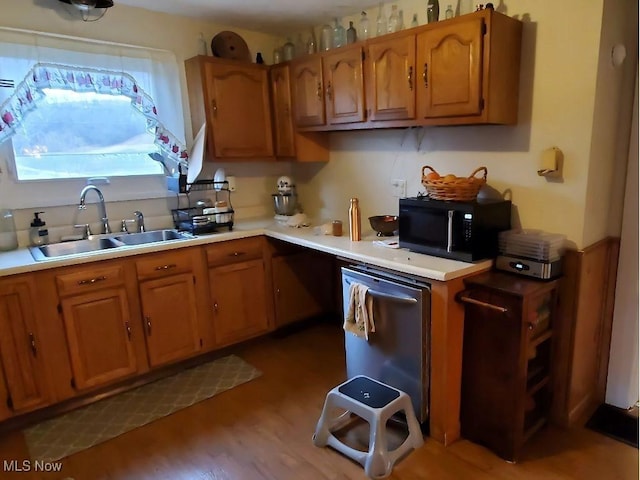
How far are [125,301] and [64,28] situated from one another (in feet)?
5.54

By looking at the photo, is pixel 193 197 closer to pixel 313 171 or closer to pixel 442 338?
pixel 313 171

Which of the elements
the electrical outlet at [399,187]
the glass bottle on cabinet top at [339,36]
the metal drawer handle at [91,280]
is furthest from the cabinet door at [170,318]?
the glass bottle on cabinet top at [339,36]

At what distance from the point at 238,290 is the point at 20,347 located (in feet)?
4.08

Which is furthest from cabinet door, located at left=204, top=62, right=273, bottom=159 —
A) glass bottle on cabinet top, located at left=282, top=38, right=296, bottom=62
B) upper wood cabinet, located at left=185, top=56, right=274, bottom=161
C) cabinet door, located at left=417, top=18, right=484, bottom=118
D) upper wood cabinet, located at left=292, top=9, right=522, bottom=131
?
cabinet door, located at left=417, top=18, right=484, bottom=118

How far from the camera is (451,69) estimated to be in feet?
7.02

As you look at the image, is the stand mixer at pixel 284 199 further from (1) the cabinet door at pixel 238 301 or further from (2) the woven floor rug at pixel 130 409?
(2) the woven floor rug at pixel 130 409

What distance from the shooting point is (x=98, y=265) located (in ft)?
7.95

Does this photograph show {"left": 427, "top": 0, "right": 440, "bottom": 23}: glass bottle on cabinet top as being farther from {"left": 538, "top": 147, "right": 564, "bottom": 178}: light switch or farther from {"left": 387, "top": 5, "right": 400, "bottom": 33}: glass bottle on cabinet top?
{"left": 538, "top": 147, "right": 564, "bottom": 178}: light switch

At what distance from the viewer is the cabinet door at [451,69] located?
2.04 metres

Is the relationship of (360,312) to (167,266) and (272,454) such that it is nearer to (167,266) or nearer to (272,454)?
(272,454)

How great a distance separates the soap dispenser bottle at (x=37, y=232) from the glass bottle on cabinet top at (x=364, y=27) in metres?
2.29

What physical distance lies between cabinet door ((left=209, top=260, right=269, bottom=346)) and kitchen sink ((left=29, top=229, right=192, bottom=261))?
37cm

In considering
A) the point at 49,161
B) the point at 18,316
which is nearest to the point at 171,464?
the point at 18,316

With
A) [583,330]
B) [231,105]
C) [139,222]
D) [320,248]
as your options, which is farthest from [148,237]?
[583,330]
